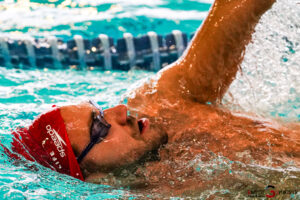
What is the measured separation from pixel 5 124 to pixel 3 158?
2.08 feet

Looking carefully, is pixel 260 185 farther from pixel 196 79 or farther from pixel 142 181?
pixel 196 79

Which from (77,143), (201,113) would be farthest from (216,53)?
(77,143)

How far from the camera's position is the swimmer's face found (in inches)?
76.2

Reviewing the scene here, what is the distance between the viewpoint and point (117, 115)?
2.08 m

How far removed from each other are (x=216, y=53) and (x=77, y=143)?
0.99 metres

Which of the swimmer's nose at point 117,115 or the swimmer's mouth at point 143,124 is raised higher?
the swimmer's nose at point 117,115

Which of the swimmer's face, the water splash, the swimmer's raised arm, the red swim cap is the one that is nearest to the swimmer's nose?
the swimmer's face

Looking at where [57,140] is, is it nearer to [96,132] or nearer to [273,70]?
[96,132]

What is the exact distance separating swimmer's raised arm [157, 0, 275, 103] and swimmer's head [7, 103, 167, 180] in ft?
1.69

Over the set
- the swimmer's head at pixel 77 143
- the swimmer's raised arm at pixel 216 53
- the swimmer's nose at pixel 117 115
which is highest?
the swimmer's raised arm at pixel 216 53

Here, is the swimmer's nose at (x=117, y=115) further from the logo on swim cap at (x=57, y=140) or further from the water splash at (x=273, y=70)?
the water splash at (x=273, y=70)

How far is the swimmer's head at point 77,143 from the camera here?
190cm

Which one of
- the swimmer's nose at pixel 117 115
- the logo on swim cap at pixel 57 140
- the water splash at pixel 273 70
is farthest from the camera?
the water splash at pixel 273 70

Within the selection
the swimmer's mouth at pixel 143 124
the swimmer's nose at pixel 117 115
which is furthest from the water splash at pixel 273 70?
the swimmer's nose at pixel 117 115
